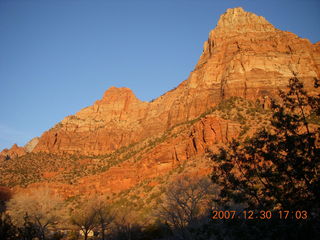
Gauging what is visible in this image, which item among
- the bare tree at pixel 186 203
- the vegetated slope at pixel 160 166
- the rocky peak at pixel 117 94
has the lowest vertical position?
the bare tree at pixel 186 203

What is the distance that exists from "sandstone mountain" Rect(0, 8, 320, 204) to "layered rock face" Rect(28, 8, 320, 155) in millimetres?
211

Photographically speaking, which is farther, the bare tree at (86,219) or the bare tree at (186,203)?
the bare tree at (86,219)

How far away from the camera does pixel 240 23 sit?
8025cm

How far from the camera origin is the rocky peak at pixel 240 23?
3041 inches

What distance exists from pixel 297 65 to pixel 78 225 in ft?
180

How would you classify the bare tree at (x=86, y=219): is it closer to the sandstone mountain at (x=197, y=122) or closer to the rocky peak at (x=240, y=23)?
the sandstone mountain at (x=197, y=122)

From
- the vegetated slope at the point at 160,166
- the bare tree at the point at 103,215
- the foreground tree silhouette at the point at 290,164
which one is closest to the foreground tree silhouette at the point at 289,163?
the foreground tree silhouette at the point at 290,164

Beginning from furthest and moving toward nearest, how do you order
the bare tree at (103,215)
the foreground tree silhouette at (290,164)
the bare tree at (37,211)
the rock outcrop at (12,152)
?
the rock outcrop at (12,152) < the bare tree at (103,215) < the bare tree at (37,211) < the foreground tree silhouette at (290,164)

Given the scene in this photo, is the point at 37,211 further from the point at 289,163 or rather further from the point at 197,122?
the point at 289,163

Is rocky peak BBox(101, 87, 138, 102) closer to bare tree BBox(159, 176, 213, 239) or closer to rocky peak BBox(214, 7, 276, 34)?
rocky peak BBox(214, 7, 276, 34)

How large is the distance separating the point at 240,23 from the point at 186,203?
206 ft

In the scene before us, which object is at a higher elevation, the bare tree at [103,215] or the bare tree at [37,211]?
the bare tree at [37,211]

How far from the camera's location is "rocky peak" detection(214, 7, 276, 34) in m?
77.2

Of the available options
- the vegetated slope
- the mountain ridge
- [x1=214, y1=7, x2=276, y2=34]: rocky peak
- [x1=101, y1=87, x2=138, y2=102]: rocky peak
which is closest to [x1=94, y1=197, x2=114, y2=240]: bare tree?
the vegetated slope
